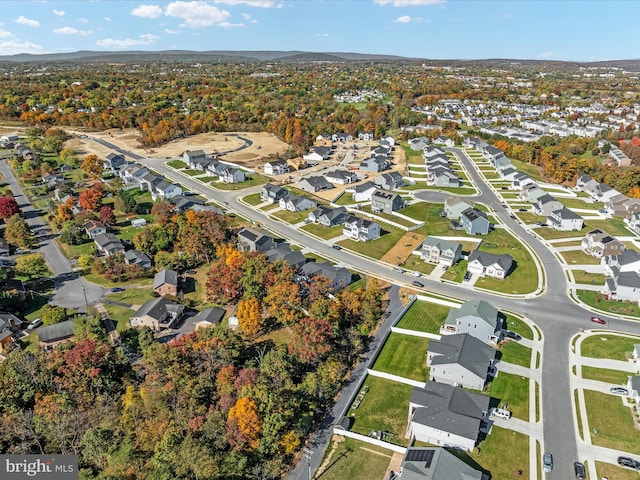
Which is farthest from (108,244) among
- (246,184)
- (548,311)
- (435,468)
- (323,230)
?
(548,311)

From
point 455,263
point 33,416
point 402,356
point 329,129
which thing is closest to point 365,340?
point 402,356

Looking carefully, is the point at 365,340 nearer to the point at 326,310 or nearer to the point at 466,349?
the point at 326,310

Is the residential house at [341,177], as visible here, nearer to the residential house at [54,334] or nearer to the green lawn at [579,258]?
the green lawn at [579,258]

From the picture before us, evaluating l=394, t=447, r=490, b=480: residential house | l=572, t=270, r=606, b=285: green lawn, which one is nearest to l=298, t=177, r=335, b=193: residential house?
l=572, t=270, r=606, b=285: green lawn

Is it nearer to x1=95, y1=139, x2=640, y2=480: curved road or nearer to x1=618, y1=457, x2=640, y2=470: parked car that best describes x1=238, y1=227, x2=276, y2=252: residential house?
x1=95, y1=139, x2=640, y2=480: curved road

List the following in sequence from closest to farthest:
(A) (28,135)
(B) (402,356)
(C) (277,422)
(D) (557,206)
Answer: (C) (277,422) < (B) (402,356) < (D) (557,206) < (A) (28,135)

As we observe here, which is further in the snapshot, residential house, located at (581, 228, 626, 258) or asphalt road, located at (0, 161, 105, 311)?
residential house, located at (581, 228, 626, 258)

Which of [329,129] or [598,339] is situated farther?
[329,129]
